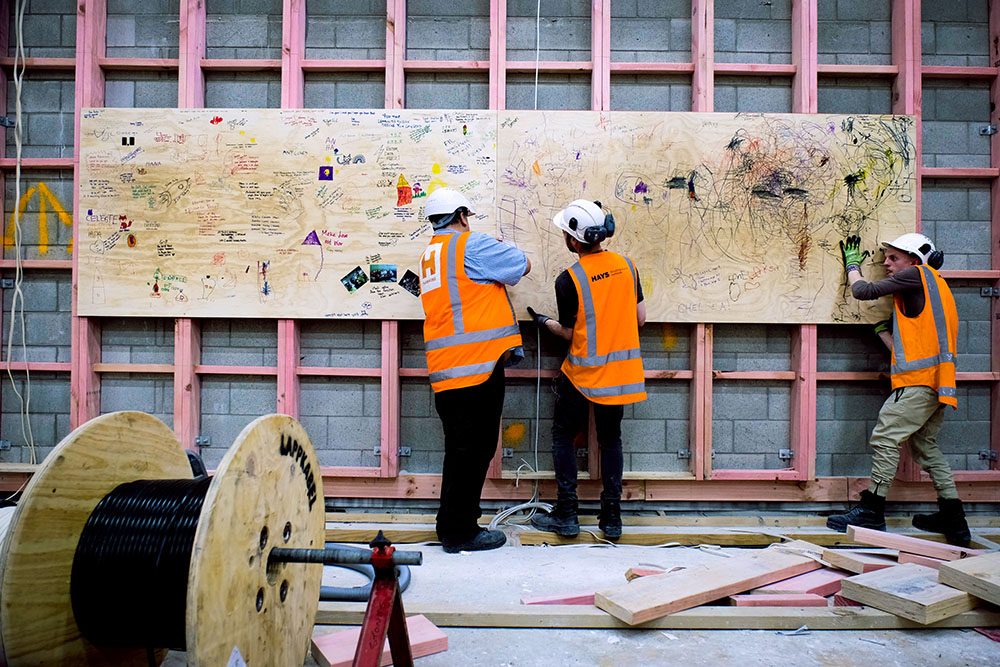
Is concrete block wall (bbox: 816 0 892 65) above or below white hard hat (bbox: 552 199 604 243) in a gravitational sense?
above

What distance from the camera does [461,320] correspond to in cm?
414

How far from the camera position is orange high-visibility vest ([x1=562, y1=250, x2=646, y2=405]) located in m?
4.32

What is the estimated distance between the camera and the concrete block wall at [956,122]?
5.07 meters

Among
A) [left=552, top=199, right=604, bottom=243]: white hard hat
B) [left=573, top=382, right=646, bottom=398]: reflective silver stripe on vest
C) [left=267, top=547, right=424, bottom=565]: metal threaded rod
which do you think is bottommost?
[left=267, top=547, right=424, bottom=565]: metal threaded rod

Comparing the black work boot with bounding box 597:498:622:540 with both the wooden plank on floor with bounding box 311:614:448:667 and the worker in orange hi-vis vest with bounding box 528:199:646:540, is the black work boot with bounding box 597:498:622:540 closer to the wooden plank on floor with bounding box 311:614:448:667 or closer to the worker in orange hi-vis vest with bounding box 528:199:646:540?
the worker in orange hi-vis vest with bounding box 528:199:646:540

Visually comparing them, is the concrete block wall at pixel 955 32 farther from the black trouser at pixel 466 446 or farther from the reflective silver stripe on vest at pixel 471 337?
the black trouser at pixel 466 446

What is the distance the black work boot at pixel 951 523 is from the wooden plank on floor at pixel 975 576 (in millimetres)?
981

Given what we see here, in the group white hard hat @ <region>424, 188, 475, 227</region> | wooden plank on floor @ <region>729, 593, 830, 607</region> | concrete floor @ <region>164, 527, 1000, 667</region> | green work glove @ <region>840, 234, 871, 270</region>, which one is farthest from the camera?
green work glove @ <region>840, 234, 871, 270</region>

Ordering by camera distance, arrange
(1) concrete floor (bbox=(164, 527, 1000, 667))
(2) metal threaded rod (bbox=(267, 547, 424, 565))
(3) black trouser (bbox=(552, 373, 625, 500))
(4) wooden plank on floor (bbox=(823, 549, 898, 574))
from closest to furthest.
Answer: (2) metal threaded rod (bbox=(267, 547, 424, 565)), (1) concrete floor (bbox=(164, 527, 1000, 667)), (4) wooden plank on floor (bbox=(823, 549, 898, 574)), (3) black trouser (bbox=(552, 373, 625, 500))

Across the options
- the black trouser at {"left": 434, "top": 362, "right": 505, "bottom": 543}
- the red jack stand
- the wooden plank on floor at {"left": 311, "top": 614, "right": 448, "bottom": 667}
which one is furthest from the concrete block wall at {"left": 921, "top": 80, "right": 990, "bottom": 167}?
the red jack stand

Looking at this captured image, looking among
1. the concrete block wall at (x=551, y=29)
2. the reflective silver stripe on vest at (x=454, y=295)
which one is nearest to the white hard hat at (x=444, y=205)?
the reflective silver stripe on vest at (x=454, y=295)

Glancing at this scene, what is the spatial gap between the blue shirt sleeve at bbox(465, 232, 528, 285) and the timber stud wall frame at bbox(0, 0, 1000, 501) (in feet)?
3.27

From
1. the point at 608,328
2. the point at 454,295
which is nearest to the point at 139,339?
the point at 454,295

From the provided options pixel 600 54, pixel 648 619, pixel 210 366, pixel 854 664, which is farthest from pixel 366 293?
pixel 854 664
